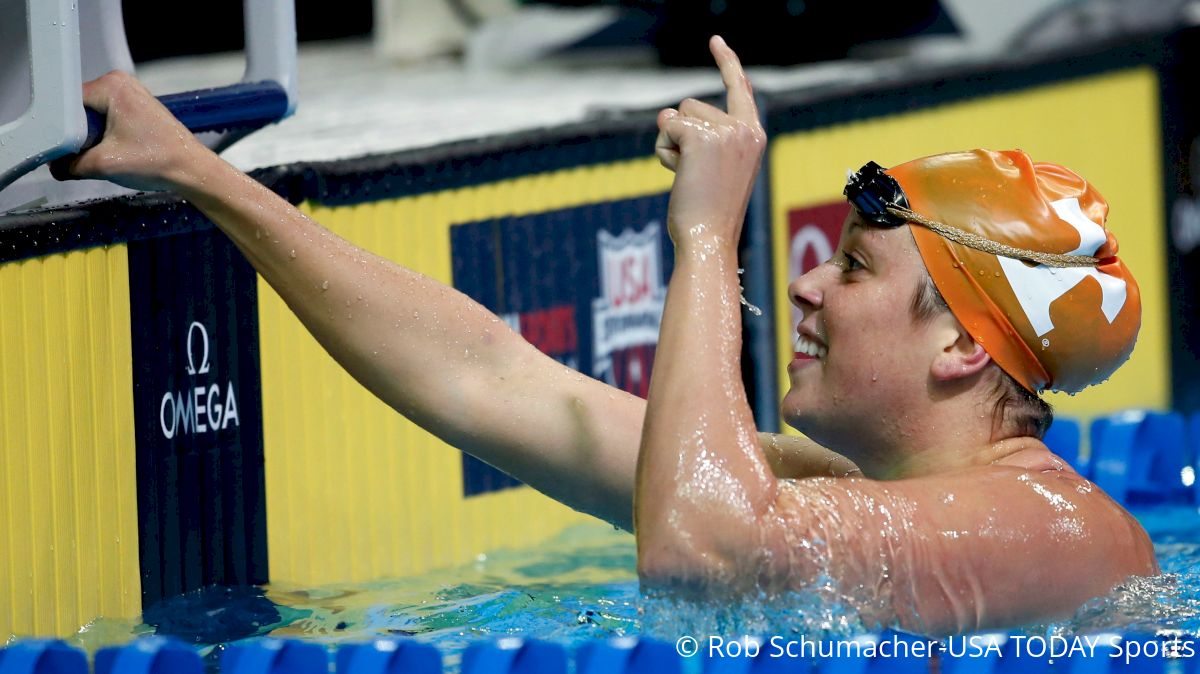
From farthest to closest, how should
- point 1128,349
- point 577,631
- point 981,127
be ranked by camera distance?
point 981,127 < point 577,631 < point 1128,349

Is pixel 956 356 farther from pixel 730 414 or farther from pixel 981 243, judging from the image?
pixel 730 414

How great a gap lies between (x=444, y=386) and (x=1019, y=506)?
30.2 inches

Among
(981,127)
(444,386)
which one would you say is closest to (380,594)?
(444,386)

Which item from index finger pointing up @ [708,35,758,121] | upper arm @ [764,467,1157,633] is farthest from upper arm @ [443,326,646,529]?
index finger pointing up @ [708,35,758,121]

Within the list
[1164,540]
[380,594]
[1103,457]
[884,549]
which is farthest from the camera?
[1103,457]

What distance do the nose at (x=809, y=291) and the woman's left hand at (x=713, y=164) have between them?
221mm

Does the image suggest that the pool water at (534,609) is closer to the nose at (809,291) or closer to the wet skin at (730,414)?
the wet skin at (730,414)

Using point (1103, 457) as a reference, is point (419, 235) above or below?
above

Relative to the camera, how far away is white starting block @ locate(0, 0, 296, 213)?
7.87 feet

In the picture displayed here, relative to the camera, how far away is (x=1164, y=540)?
12.9ft

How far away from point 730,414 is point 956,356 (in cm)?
41

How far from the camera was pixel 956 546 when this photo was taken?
2.12m

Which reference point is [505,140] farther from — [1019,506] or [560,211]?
[1019,506]

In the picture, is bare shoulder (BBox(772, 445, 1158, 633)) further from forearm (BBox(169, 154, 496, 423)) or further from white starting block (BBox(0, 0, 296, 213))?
white starting block (BBox(0, 0, 296, 213))
